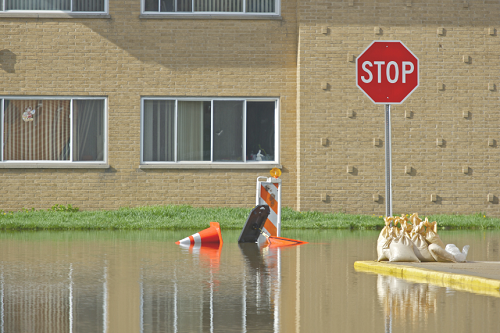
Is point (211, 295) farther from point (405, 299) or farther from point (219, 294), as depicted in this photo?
point (405, 299)

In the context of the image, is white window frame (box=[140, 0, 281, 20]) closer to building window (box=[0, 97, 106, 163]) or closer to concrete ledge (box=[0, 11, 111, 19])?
concrete ledge (box=[0, 11, 111, 19])

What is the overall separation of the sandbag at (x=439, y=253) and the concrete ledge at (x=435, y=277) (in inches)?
26.8

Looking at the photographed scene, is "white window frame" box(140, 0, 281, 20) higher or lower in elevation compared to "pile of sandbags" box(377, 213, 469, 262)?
higher

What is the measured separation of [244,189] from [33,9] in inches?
306

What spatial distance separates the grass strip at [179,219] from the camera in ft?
53.8

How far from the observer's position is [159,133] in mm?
19578

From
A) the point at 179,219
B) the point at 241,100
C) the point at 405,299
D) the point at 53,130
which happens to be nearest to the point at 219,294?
the point at 405,299

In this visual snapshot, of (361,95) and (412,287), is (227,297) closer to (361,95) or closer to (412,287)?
(412,287)

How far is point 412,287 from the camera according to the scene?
8062 mm

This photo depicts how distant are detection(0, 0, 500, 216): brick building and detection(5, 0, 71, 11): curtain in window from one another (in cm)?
4

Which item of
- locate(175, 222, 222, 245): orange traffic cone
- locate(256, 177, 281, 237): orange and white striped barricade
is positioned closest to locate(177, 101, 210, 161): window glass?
locate(256, 177, 281, 237): orange and white striped barricade

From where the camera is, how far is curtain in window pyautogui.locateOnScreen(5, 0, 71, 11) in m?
19.4

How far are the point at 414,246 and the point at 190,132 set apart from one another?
35.5 ft

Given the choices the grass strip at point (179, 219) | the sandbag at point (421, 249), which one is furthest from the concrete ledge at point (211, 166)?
the sandbag at point (421, 249)
